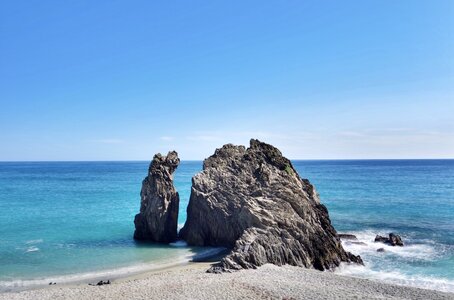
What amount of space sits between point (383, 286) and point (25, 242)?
1480 inches

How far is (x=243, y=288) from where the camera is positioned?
85.7 ft

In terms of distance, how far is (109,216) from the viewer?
61000mm

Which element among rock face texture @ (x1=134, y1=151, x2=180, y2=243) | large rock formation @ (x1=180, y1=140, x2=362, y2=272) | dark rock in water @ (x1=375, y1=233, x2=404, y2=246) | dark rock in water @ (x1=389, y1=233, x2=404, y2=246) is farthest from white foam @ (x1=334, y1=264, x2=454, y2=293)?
rock face texture @ (x1=134, y1=151, x2=180, y2=243)

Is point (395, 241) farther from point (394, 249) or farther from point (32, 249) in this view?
point (32, 249)

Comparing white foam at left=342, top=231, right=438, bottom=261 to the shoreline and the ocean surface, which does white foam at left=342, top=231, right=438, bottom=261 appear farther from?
the shoreline

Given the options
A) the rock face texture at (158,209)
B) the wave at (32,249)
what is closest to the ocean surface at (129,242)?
the wave at (32,249)

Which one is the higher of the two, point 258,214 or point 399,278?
point 258,214

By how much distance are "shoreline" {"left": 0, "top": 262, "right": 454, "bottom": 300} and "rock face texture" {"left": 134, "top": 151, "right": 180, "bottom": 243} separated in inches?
529

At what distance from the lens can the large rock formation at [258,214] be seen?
33.2m

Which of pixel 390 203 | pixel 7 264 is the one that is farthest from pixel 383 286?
Result: pixel 390 203

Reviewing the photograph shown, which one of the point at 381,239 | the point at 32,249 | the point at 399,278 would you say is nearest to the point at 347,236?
the point at 381,239

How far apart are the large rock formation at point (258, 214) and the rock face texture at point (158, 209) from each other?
6.98 ft

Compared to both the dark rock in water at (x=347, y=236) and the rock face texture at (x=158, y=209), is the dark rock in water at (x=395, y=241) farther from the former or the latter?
the rock face texture at (x=158, y=209)

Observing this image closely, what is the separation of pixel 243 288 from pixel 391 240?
2387 centimetres
